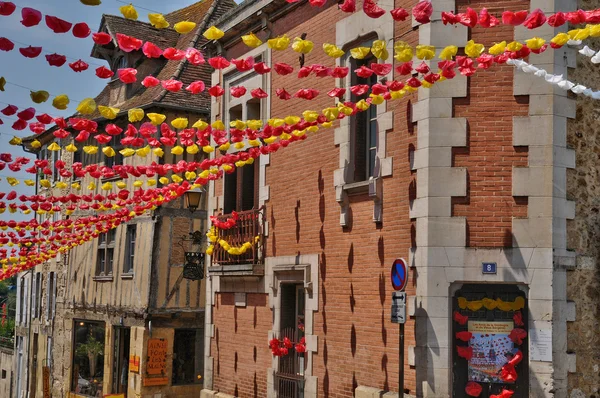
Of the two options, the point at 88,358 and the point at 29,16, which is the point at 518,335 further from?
the point at 88,358

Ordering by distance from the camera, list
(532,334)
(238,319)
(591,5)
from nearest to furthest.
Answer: (532,334) → (591,5) → (238,319)

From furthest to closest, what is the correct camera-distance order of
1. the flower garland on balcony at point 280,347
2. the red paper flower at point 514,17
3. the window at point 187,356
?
the window at point 187,356
the flower garland on balcony at point 280,347
the red paper flower at point 514,17

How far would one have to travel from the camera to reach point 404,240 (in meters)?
12.0

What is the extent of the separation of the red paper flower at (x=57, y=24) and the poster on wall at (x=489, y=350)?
6494 millimetres

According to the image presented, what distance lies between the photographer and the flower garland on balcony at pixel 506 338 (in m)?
11.2

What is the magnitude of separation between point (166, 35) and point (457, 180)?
61.3ft

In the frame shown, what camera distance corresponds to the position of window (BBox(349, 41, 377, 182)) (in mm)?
13531

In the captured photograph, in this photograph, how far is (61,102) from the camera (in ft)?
26.2

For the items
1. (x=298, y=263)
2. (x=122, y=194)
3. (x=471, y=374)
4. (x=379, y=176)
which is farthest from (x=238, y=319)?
(x=471, y=374)

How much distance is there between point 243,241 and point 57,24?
9.76m

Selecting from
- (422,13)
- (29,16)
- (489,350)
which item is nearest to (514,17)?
(422,13)

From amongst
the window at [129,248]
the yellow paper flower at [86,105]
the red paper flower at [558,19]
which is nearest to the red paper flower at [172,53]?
the yellow paper flower at [86,105]

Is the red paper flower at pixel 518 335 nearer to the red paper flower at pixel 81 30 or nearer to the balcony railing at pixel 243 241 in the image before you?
the balcony railing at pixel 243 241

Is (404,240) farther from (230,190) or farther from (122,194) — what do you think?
(230,190)
